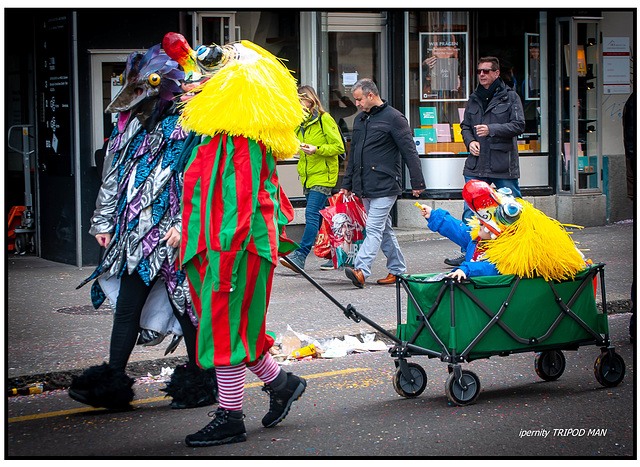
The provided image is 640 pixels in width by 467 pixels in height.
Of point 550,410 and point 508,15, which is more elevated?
point 508,15

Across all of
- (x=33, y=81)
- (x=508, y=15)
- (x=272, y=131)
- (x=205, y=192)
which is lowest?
(x=205, y=192)

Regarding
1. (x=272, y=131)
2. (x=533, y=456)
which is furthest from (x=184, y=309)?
(x=533, y=456)

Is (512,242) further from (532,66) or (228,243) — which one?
(532,66)

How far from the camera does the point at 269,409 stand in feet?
15.4

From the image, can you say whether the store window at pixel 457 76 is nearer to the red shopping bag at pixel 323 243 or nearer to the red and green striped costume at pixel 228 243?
the red shopping bag at pixel 323 243

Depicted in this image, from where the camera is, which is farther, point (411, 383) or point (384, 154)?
point (384, 154)

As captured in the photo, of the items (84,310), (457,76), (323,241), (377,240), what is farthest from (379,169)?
(457,76)

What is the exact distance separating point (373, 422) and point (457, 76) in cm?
834

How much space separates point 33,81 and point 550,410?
27.8 ft

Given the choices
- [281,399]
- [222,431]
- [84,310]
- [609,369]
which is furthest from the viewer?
[84,310]

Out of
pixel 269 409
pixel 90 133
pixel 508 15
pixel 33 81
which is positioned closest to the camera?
pixel 269 409

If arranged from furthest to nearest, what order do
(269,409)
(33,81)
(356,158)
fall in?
(33,81) → (356,158) → (269,409)

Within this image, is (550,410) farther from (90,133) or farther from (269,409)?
(90,133)

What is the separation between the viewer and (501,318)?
16.3 ft
